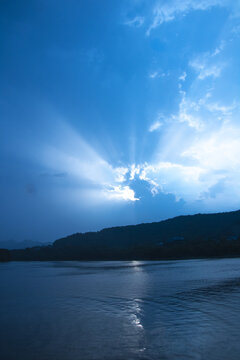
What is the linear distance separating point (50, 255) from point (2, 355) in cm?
8396

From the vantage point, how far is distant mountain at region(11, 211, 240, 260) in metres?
61.2

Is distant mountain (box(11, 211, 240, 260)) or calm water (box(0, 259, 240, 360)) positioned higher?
distant mountain (box(11, 211, 240, 260))

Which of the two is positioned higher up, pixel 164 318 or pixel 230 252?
pixel 230 252

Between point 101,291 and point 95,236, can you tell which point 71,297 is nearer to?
point 101,291

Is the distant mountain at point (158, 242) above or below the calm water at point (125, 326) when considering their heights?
above

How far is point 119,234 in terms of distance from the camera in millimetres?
117312

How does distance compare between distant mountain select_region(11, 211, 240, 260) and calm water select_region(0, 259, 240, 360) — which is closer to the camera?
calm water select_region(0, 259, 240, 360)

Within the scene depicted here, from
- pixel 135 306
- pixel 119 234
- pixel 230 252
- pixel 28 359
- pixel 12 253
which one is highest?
pixel 119 234

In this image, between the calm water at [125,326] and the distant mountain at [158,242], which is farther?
the distant mountain at [158,242]

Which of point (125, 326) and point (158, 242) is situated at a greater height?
point (158, 242)

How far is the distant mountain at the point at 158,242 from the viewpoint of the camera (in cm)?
6123

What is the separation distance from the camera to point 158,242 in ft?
296

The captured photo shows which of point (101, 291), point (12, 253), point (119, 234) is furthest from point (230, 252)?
point (12, 253)

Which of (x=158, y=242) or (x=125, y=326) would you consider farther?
(x=158, y=242)
